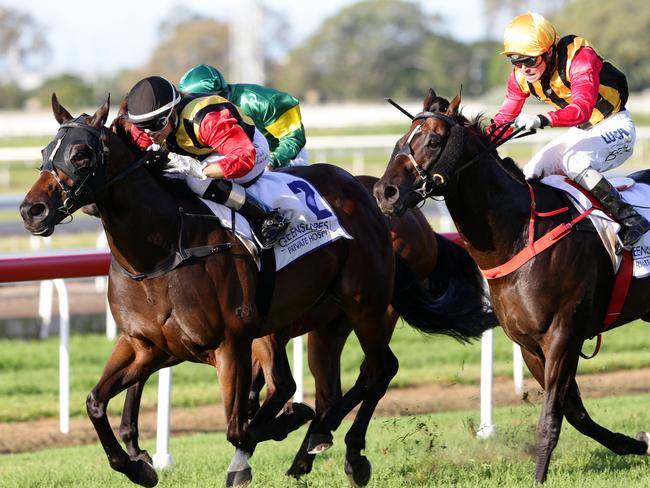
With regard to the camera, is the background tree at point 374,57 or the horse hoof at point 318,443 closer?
the horse hoof at point 318,443

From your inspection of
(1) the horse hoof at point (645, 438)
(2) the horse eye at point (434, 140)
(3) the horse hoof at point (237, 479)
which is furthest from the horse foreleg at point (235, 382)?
(1) the horse hoof at point (645, 438)

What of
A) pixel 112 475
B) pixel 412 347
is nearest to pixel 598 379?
pixel 412 347

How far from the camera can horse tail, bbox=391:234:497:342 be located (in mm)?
5949

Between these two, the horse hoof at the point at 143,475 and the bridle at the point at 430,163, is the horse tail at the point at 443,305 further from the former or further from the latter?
the horse hoof at the point at 143,475

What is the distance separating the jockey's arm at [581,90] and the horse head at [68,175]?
179 cm

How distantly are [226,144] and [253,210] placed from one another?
1.14 ft

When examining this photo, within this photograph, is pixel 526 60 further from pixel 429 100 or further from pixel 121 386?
pixel 121 386

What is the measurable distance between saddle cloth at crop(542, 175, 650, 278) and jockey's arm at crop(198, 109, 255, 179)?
1.40m

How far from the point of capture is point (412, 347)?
31.5ft

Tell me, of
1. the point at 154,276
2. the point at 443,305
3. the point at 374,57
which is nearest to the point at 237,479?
the point at 154,276

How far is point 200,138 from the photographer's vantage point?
15.6 ft

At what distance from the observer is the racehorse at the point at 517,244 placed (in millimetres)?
4730

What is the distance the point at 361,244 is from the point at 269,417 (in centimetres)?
92

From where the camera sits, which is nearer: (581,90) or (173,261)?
(173,261)
